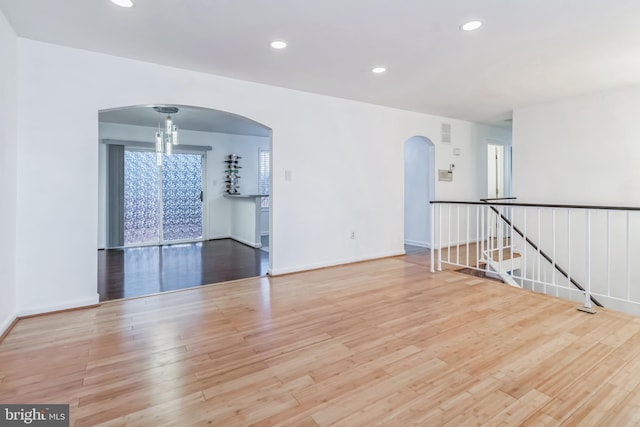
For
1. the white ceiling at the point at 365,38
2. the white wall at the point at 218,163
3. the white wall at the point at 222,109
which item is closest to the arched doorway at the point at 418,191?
the white wall at the point at 222,109

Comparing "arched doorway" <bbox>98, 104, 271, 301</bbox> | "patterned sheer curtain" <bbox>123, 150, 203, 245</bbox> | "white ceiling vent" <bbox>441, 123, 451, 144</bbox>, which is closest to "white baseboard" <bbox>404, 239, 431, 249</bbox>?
"white ceiling vent" <bbox>441, 123, 451, 144</bbox>

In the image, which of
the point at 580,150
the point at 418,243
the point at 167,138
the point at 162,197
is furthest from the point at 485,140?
the point at 162,197

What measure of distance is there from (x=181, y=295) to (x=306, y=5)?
3.05 meters

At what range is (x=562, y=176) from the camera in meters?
5.21

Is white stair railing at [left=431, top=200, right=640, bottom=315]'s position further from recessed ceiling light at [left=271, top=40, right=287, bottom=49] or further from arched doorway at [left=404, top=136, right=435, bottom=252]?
recessed ceiling light at [left=271, top=40, right=287, bottom=49]

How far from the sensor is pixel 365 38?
117 inches

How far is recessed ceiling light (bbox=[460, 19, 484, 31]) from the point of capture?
2.68 meters

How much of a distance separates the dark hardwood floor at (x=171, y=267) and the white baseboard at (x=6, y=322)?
73cm

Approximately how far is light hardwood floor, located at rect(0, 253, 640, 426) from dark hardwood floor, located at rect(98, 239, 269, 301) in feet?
1.94

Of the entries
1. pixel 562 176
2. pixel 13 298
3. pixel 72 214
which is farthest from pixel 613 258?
pixel 13 298

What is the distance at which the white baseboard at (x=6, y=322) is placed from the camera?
102 inches

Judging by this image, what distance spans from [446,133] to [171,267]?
17.6ft

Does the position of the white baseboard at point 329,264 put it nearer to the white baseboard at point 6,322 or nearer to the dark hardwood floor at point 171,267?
the dark hardwood floor at point 171,267

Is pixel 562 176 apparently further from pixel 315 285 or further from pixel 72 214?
pixel 72 214
